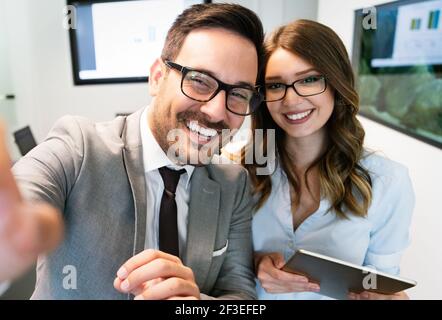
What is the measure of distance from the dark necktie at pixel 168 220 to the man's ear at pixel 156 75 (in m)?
0.16

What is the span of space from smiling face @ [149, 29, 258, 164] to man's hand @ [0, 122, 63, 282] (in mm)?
416

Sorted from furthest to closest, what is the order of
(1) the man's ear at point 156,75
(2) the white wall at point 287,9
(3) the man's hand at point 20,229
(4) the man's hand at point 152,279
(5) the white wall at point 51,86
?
1. (5) the white wall at point 51,86
2. (2) the white wall at point 287,9
3. (1) the man's ear at point 156,75
4. (4) the man's hand at point 152,279
5. (3) the man's hand at point 20,229

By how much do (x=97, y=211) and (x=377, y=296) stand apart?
1.50 ft

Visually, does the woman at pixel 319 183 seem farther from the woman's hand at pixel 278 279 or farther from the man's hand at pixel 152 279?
the man's hand at pixel 152 279

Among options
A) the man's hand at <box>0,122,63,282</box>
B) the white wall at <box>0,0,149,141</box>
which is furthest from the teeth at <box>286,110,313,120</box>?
the white wall at <box>0,0,149,141</box>

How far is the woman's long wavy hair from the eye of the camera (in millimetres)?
621

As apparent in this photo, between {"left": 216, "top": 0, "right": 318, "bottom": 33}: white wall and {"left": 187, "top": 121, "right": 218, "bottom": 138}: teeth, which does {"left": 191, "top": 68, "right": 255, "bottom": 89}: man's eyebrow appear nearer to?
{"left": 187, "top": 121, "right": 218, "bottom": 138}: teeth

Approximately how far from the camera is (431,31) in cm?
80

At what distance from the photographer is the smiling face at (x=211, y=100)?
521 millimetres

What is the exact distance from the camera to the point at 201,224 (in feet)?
1.83

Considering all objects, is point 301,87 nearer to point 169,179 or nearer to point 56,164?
point 169,179

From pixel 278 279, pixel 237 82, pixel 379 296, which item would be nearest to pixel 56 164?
pixel 237 82

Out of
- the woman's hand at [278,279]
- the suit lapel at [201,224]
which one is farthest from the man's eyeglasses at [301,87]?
the woman's hand at [278,279]
